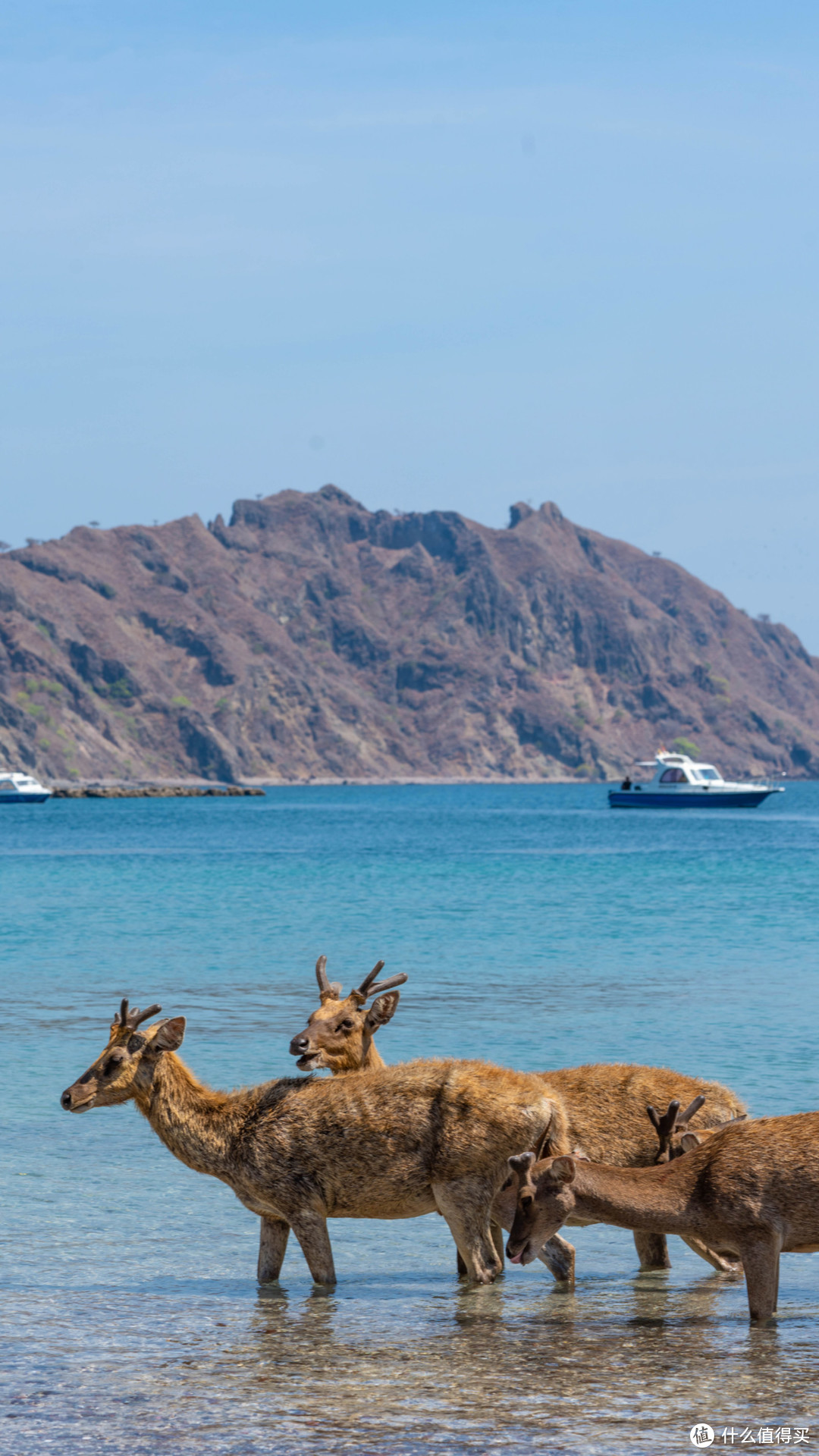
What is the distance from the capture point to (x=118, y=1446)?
7.32 metres

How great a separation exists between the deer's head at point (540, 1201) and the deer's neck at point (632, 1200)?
96 mm

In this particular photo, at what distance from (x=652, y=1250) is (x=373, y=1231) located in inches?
100

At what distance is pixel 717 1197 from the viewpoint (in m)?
8.77

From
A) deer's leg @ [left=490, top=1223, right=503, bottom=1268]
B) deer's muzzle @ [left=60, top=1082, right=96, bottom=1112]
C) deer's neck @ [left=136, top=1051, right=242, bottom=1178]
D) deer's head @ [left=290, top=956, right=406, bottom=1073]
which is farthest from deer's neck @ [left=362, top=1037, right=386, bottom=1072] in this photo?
deer's muzzle @ [left=60, top=1082, right=96, bottom=1112]

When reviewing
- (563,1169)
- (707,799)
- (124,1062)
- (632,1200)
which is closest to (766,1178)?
(632,1200)

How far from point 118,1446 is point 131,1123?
9609 millimetres

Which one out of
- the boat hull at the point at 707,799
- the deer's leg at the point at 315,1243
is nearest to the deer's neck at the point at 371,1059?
the deer's leg at the point at 315,1243

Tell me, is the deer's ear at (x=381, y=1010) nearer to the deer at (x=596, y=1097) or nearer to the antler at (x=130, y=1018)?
the deer at (x=596, y=1097)

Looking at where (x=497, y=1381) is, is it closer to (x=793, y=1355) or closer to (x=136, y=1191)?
(x=793, y=1355)

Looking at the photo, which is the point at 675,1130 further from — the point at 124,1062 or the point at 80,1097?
the point at 80,1097

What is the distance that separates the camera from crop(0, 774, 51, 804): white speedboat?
611 ft

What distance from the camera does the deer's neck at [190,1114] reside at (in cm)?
1012

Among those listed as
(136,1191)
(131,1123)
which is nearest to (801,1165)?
(136,1191)

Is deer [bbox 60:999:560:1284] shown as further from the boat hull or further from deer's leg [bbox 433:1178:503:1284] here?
the boat hull
